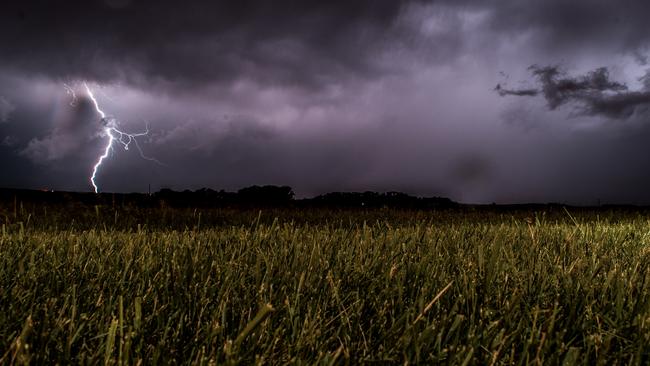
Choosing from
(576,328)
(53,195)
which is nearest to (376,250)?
(576,328)

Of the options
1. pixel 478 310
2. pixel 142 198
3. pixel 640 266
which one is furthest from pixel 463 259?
pixel 142 198

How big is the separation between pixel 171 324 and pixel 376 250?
133 centimetres

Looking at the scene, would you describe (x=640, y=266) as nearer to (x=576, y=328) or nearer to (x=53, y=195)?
(x=576, y=328)

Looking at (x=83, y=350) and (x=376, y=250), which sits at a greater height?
(x=376, y=250)

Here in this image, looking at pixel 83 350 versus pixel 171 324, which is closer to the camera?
pixel 83 350

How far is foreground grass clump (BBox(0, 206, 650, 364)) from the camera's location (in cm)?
131

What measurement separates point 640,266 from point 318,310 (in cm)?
202

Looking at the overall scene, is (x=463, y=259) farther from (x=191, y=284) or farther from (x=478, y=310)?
(x=191, y=284)

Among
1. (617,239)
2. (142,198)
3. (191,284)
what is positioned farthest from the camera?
(142,198)

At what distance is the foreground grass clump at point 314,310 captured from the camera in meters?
1.31

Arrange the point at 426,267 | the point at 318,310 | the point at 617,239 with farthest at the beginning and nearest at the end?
the point at 617,239 < the point at 426,267 < the point at 318,310

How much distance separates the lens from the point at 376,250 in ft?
8.77

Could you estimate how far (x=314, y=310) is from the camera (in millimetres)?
1694

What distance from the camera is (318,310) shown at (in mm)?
1688
